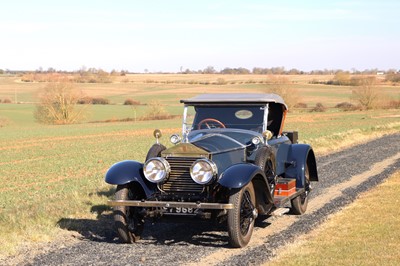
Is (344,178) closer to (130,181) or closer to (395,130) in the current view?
(130,181)

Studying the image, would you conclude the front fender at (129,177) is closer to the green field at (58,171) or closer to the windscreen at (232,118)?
the green field at (58,171)

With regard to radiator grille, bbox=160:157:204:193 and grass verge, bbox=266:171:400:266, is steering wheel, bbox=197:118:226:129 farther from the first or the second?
grass verge, bbox=266:171:400:266

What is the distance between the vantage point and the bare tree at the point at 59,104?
68.5m

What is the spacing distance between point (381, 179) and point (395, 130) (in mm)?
21622

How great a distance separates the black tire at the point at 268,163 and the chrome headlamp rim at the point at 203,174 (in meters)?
1.01

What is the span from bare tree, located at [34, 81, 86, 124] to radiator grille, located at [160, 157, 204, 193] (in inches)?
2426

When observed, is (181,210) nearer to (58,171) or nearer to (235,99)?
(235,99)

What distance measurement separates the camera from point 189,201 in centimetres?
837

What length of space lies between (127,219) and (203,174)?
4.20 feet

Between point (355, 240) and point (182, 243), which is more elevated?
point (355, 240)

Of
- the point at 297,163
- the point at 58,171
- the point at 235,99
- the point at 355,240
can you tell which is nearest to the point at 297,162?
the point at 297,163

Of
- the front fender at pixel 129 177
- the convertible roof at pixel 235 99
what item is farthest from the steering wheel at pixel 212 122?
the front fender at pixel 129 177

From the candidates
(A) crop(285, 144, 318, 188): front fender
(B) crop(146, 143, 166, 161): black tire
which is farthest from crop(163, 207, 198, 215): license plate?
(A) crop(285, 144, 318, 188): front fender

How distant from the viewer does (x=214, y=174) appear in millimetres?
8219
